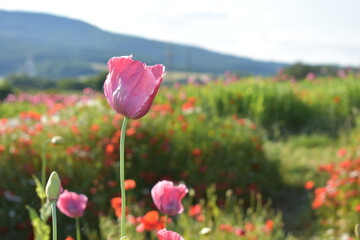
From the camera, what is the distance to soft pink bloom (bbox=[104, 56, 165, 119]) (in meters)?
0.69

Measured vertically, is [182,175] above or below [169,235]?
below

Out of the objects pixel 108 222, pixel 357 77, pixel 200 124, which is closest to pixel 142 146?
pixel 200 124

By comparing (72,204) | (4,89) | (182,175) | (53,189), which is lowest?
(4,89)

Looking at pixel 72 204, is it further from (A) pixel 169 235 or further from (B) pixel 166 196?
(A) pixel 169 235

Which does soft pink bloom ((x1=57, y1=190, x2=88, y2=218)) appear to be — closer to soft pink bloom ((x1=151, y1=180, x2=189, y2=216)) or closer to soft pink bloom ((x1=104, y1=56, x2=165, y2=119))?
soft pink bloom ((x1=151, y1=180, x2=189, y2=216))

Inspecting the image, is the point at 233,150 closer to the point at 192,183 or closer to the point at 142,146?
the point at 192,183

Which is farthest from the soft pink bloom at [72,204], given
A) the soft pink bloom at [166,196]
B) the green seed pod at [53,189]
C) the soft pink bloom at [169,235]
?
the soft pink bloom at [169,235]

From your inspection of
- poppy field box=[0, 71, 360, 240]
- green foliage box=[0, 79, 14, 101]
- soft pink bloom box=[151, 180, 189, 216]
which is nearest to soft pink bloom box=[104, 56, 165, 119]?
soft pink bloom box=[151, 180, 189, 216]

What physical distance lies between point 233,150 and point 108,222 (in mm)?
2196

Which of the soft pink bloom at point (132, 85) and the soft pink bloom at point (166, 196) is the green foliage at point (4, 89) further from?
the soft pink bloom at point (132, 85)

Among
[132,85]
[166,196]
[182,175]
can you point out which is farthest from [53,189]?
[182,175]

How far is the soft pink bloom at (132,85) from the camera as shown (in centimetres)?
69

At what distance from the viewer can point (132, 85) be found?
690 millimetres

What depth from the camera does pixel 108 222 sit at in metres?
2.81
